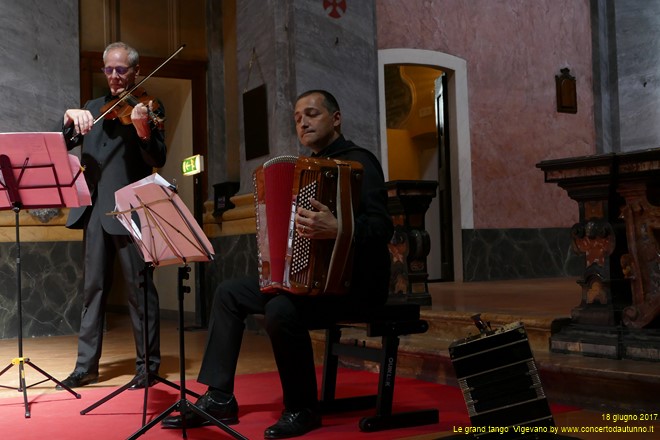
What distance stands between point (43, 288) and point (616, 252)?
17.1 feet

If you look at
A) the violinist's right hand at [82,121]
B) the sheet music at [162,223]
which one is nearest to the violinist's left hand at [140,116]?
the violinist's right hand at [82,121]

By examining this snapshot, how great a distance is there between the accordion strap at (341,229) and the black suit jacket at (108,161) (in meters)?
1.62

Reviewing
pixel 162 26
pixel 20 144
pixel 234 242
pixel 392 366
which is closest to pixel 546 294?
pixel 234 242

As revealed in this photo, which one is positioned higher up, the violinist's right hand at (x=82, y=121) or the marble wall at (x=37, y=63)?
the marble wall at (x=37, y=63)

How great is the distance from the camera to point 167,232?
125 inches

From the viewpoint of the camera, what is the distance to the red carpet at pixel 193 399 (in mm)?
3270

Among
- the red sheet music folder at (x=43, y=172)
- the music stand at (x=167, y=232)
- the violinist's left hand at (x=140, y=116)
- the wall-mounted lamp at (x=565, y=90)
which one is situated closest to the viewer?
the music stand at (x=167, y=232)

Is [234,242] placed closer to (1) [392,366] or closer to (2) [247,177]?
(2) [247,177]

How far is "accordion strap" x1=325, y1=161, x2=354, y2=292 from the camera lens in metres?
3.10

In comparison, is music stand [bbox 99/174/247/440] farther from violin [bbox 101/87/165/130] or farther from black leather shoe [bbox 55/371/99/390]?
black leather shoe [bbox 55/371/99/390]

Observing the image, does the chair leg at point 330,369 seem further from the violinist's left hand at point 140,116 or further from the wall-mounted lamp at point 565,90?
the wall-mounted lamp at point 565,90

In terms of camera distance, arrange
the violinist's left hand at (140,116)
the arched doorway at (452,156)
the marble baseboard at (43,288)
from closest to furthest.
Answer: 1. the violinist's left hand at (140,116)
2. the marble baseboard at (43,288)
3. the arched doorway at (452,156)

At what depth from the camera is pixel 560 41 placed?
10273mm

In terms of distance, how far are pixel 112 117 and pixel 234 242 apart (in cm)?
344
